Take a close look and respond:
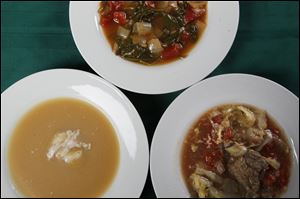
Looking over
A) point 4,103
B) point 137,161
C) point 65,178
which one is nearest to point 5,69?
point 4,103

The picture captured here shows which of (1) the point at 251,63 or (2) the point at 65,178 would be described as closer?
(2) the point at 65,178

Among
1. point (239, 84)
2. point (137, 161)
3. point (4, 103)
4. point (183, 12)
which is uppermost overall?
point (183, 12)

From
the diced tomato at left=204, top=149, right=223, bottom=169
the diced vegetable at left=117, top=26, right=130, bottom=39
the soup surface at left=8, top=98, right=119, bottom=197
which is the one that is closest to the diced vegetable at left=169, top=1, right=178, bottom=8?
the diced vegetable at left=117, top=26, right=130, bottom=39

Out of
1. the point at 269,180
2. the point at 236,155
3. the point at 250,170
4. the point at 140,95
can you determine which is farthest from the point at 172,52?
the point at 269,180

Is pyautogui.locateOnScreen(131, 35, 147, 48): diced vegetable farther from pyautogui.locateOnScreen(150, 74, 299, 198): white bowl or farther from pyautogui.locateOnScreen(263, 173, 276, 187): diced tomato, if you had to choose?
pyautogui.locateOnScreen(263, 173, 276, 187): diced tomato

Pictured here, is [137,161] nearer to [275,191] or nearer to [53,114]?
[53,114]

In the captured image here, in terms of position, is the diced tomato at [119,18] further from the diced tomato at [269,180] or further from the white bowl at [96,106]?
the diced tomato at [269,180]
